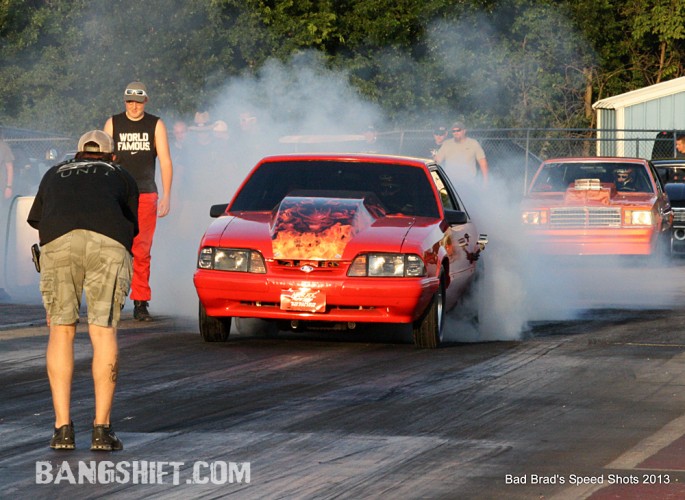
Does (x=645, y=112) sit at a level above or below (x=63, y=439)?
above

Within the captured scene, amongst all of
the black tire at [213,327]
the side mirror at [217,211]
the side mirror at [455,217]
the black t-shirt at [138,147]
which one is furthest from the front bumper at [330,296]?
the black t-shirt at [138,147]

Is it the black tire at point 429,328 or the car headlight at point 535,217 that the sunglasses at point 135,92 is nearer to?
the black tire at point 429,328

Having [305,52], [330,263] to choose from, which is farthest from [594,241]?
[305,52]

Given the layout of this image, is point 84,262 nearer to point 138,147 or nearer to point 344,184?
point 344,184

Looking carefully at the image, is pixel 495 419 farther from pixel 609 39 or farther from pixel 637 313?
pixel 609 39

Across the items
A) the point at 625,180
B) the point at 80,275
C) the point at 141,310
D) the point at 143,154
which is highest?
the point at 143,154

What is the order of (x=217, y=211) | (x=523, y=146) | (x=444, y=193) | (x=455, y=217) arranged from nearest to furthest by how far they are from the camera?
(x=455, y=217)
(x=217, y=211)
(x=444, y=193)
(x=523, y=146)

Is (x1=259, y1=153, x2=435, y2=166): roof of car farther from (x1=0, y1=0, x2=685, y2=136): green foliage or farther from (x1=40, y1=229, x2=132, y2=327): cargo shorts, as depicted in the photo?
(x1=0, y1=0, x2=685, y2=136): green foliage

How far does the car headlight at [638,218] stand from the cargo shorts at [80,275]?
1362cm

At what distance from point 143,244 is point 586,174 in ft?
32.6

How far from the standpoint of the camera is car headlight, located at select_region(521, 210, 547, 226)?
20.4 meters

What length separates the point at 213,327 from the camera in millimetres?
11344

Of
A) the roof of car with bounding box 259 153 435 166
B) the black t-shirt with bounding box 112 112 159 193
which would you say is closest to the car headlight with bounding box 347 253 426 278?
the roof of car with bounding box 259 153 435 166

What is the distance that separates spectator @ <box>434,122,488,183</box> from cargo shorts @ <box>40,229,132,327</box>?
1192cm
